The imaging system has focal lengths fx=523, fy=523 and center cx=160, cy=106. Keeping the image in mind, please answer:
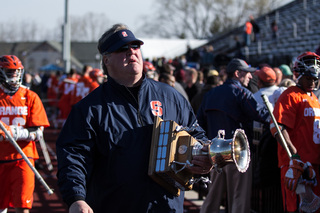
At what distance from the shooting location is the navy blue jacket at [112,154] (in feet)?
10.6

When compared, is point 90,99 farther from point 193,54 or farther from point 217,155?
point 193,54

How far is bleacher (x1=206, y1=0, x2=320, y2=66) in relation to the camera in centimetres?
2383

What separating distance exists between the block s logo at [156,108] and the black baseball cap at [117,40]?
417 mm

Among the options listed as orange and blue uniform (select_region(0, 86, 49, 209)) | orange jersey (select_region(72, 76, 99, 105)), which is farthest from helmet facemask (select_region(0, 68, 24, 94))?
orange jersey (select_region(72, 76, 99, 105))

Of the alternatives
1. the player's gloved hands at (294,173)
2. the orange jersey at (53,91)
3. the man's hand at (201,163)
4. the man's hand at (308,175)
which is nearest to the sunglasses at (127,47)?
the man's hand at (201,163)

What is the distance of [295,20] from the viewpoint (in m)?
29.7

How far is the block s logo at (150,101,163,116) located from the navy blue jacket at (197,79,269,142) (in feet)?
9.37

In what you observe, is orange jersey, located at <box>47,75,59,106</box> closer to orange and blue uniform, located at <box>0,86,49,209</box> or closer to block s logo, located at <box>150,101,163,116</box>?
orange and blue uniform, located at <box>0,86,49,209</box>

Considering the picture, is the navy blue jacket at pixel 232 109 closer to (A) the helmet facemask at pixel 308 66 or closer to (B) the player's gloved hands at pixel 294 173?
(A) the helmet facemask at pixel 308 66

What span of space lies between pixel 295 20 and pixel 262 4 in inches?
1474

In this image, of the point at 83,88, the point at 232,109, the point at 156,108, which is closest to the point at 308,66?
the point at 232,109

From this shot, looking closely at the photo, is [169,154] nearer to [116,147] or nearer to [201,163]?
[201,163]

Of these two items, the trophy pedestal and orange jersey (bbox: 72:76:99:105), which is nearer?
the trophy pedestal

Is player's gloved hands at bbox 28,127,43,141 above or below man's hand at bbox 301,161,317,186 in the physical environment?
above
